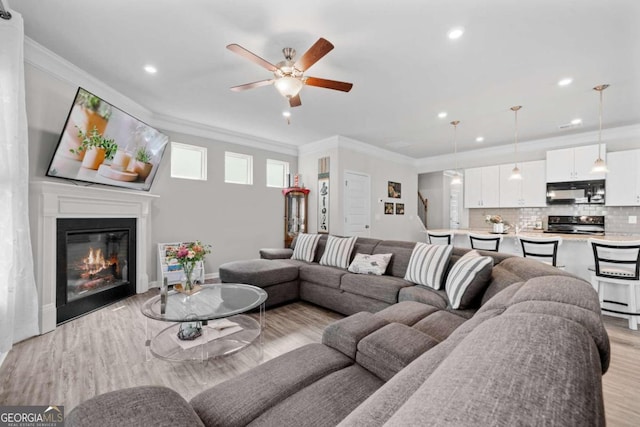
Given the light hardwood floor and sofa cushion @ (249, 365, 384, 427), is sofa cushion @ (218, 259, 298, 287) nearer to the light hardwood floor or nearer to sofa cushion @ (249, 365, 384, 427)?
the light hardwood floor

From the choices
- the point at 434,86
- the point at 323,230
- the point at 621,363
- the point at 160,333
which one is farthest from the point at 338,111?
the point at 621,363

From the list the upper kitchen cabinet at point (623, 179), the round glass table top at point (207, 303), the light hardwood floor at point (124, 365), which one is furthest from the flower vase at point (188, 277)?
the upper kitchen cabinet at point (623, 179)

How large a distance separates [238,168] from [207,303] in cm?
355

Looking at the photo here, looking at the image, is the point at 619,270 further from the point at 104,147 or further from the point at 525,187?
the point at 104,147

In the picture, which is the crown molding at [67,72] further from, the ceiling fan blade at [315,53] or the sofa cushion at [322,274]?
the sofa cushion at [322,274]

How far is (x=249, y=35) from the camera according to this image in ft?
8.15

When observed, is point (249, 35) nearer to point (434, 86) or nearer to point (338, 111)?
point (338, 111)

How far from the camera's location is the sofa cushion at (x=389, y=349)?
1299mm

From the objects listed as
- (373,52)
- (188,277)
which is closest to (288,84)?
(373,52)

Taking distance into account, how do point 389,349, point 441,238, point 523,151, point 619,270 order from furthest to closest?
1. point 523,151
2. point 441,238
3. point 619,270
4. point 389,349

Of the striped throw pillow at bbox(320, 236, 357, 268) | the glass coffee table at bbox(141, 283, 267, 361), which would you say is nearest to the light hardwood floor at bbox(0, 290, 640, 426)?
the glass coffee table at bbox(141, 283, 267, 361)

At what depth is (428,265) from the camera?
276 cm

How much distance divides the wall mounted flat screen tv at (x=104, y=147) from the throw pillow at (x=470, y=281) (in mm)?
3929

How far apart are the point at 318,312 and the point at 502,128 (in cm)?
454
